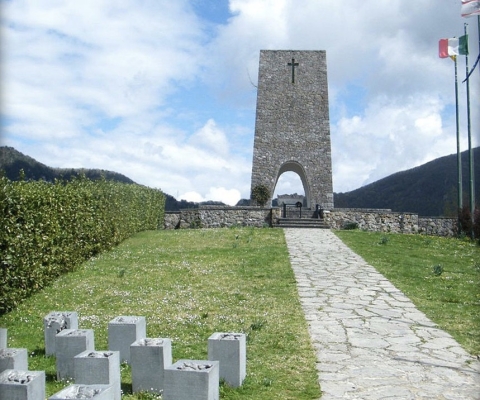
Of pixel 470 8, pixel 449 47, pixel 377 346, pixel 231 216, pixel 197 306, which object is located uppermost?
pixel 449 47

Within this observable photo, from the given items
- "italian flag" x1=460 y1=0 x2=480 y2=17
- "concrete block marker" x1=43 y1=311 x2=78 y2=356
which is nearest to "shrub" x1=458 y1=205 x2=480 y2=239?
"italian flag" x1=460 y1=0 x2=480 y2=17

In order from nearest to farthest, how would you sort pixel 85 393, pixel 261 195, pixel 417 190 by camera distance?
pixel 85 393 < pixel 261 195 < pixel 417 190

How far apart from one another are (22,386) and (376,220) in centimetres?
2078

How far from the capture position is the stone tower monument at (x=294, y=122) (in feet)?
95.4

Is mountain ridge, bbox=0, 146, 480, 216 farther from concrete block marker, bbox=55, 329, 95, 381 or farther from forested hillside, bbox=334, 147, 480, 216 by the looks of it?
concrete block marker, bbox=55, 329, 95, 381

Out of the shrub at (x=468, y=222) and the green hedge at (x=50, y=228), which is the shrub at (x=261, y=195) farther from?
the green hedge at (x=50, y=228)

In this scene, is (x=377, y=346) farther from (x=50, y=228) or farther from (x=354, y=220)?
(x=354, y=220)

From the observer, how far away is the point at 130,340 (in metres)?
5.48

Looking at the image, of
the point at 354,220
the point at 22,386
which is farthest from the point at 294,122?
the point at 22,386

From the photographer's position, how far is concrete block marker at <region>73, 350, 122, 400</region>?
447 cm

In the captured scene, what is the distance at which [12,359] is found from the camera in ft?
15.1

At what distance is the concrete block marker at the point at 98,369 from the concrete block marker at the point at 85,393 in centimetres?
72

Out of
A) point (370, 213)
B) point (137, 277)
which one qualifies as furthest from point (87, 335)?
point (370, 213)

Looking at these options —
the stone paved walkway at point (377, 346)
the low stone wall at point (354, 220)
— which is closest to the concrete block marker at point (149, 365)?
the stone paved walkway at point (377, 346)
